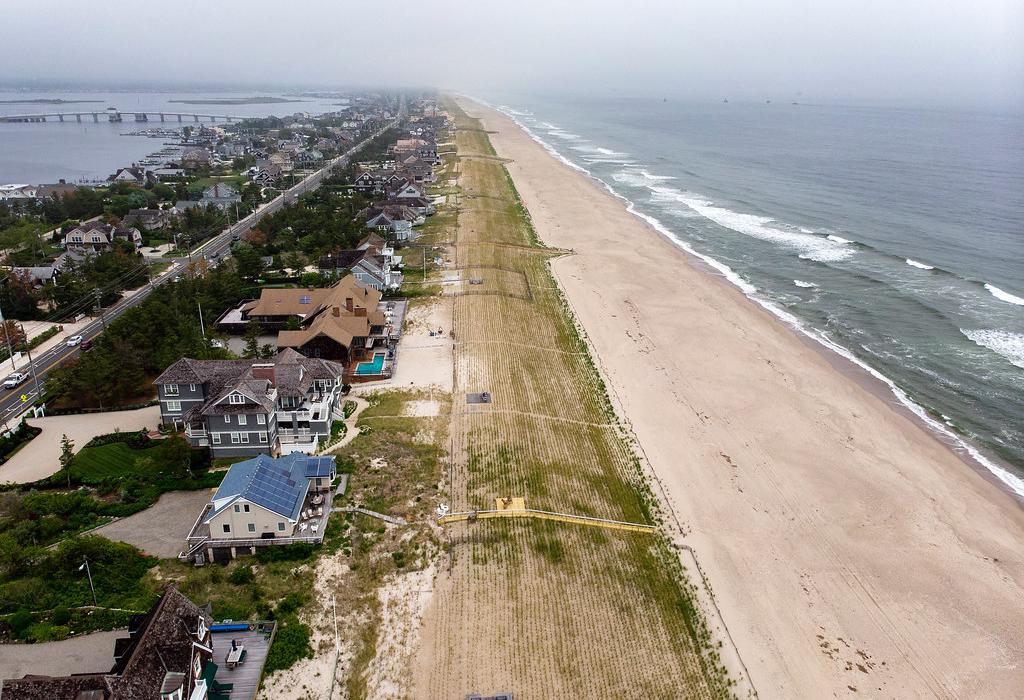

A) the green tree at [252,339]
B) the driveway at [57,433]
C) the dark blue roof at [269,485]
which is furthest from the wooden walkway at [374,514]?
the green tree at [252,339]

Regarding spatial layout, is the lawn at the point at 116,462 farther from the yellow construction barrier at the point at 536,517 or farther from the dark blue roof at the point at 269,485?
the yellow construction barrier at the point at 536,517

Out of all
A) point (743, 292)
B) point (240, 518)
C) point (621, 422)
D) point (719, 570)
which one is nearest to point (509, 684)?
point (719, 570)

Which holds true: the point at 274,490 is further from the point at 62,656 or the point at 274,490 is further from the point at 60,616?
the point at 62,656

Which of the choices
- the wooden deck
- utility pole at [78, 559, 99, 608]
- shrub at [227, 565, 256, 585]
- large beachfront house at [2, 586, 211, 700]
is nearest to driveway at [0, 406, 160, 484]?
utility pole at [78, 559, 99, 608]

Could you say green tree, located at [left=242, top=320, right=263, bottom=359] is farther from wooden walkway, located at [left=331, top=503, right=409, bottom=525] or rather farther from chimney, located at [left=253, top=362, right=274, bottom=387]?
wooden walkway, located at [left=331, top=503, right=409, bottom=525]

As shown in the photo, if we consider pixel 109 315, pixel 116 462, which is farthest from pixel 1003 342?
pixel 109 315

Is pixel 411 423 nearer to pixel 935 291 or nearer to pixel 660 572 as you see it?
pixel 660 572

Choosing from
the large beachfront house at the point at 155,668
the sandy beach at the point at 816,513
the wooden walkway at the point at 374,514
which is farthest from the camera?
the wooden walkway at the point at 374,514
